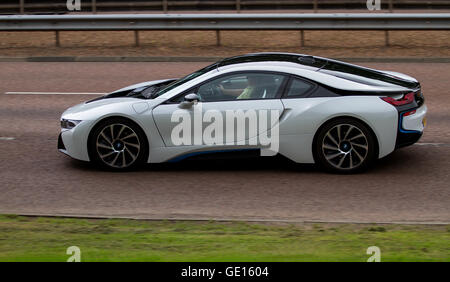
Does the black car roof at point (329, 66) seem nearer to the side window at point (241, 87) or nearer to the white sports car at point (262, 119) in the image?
the white sports car at point (262, 119)

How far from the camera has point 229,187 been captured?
8984 mm

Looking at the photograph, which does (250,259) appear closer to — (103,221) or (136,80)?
(103,221)

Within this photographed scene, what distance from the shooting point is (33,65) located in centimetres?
1745

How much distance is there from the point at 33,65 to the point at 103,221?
34.5ft

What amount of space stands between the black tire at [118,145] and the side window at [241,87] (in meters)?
0.93

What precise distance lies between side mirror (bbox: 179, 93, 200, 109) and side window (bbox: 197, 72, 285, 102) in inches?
5.3

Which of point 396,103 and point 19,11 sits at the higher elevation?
point 19,11

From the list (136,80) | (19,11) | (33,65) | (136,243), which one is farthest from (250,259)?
(19,11)

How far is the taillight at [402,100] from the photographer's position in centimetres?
916
